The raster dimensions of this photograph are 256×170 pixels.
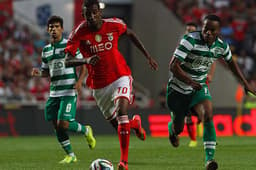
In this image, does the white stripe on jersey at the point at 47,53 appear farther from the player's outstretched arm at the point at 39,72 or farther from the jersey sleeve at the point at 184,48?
the jersey sleeve at the point at 184,48

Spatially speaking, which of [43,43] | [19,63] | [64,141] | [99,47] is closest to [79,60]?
[99,47]

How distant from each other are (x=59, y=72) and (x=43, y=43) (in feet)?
55.2

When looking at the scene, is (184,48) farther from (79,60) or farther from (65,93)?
(65,93)

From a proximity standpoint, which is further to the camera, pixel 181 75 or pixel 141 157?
pixel 141 157

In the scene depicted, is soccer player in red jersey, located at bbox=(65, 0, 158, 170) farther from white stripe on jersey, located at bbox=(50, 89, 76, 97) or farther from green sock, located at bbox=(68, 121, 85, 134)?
green sock, located at bbox=(68, 121, 85, 134)

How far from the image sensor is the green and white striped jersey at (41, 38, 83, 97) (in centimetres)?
1289

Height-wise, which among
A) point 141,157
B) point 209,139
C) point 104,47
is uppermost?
point 104,47

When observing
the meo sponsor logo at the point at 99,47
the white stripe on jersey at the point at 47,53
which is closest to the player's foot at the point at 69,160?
the white stripe on jersey at the point at 47,53

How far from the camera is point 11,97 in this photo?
2516cm

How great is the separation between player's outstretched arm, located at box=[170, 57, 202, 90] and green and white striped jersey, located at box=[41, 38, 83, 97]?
9.18ft

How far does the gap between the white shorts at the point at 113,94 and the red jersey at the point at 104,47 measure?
81 millimetres

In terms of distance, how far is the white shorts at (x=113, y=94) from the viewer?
1075 centimetres

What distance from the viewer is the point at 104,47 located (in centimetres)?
1084

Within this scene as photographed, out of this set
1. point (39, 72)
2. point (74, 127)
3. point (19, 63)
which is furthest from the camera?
point (19, 63)
